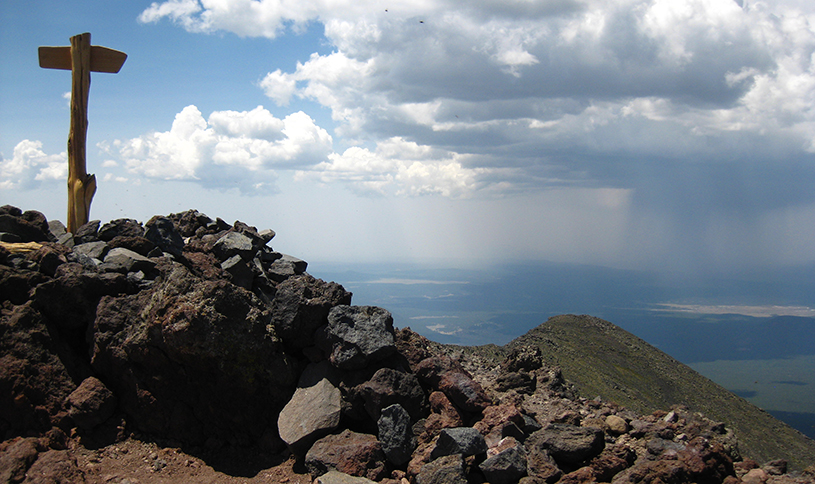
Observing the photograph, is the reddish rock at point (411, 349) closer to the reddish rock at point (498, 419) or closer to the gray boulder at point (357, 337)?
the gray boulder at point (357, 337)

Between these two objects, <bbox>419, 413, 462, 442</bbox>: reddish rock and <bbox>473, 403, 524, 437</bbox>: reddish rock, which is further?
<bbox>419, 413, 462, 442</bbox>: reddish rock

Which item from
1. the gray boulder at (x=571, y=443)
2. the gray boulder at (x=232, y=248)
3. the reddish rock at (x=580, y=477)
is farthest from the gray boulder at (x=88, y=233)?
Result: the reddish rock at (x=580, y=477)

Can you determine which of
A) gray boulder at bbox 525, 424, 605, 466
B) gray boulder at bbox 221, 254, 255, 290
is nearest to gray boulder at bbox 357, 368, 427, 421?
gray boulder at bbox 525, 424, 605, 466

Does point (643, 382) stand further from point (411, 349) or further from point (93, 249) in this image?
point (93, 249)

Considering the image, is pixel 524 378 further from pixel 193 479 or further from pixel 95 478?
pixel 95 478

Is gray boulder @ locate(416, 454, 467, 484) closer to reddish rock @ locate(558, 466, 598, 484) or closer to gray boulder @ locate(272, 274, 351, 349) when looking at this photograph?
reddish rock @ locate(558, 466, 598, 484)

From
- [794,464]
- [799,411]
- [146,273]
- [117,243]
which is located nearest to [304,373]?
[146,273]

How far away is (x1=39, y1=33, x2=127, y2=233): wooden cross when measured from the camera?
1420 centimetres

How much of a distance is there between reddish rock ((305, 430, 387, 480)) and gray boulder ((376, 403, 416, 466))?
0.62ft

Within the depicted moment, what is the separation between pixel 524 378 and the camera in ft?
40.8

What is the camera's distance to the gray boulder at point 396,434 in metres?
7.76

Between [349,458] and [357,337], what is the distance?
7.17ft

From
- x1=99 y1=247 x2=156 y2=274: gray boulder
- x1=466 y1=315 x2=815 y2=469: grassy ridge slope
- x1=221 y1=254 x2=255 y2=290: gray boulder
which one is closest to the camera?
x1=99 y1=247 x2=156 y2=274: gray boulder

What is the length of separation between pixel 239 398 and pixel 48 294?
4.49m
